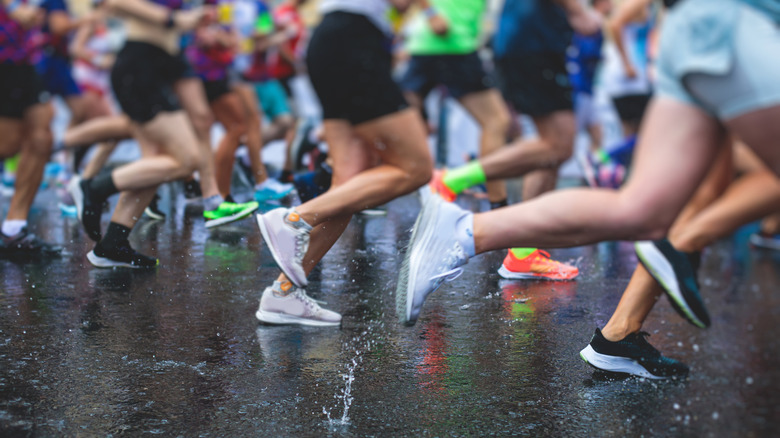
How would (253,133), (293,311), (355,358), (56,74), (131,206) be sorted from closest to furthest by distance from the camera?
(355,358) → (293,311) → (131,206) → (253,133) → (56,74)

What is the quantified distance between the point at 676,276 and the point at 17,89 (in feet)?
14.2

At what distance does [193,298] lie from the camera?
4.04 meters

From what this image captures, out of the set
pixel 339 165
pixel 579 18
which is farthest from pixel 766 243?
pixel 339 165

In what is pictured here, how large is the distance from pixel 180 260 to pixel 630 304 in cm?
275

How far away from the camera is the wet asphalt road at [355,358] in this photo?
2543mm

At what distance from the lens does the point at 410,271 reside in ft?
9.35

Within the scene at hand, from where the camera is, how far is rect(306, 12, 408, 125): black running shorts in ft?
11.1

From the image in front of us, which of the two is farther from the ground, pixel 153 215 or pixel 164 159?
pixel 164 159

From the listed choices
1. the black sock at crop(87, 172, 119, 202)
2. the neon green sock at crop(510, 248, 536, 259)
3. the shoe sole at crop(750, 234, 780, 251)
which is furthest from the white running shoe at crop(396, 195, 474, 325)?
the shoe sole at crop(750, 234, 780, 251)

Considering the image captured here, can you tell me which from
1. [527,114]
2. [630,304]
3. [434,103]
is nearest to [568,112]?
[527,114]

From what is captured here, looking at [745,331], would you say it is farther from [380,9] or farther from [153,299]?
[153,299]

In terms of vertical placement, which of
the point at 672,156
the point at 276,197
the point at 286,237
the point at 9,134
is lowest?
the point at 276,197

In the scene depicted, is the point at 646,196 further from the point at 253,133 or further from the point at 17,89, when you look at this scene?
the point at 253,133

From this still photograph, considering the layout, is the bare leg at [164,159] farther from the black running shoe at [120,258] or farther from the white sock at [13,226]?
the white sock at [13,226]
